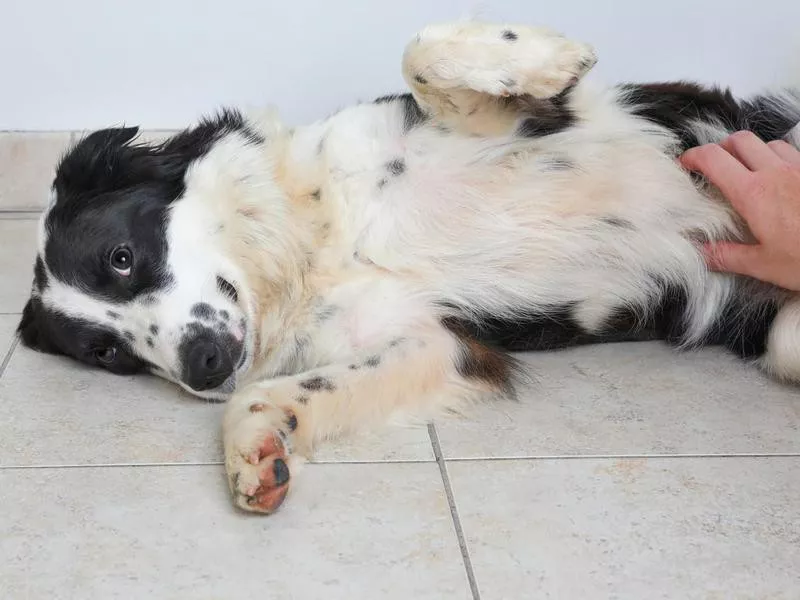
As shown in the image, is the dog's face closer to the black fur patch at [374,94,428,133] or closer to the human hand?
the black fur patch at [374,94,428,133]

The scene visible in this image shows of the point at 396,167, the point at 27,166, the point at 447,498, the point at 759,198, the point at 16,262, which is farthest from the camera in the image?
the point at 27,166

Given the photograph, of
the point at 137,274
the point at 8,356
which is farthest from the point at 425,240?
the point at 8,356

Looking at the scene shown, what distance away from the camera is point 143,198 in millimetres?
2402

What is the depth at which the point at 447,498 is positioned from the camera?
6.16ft

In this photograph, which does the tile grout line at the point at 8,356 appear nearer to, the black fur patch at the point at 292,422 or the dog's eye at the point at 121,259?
the dog's eye at the point at 121,259

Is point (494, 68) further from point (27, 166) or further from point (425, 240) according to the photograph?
point (27, 166)

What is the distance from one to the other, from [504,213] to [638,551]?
3.30 feet

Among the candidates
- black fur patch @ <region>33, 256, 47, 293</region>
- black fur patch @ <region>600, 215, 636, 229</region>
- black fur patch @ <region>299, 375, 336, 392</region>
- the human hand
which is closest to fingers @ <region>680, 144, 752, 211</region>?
the human hand

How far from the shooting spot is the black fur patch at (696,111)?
248cm

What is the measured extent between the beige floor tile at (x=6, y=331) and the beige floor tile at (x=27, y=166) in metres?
0.81

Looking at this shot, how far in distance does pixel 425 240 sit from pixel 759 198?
0.84 metres

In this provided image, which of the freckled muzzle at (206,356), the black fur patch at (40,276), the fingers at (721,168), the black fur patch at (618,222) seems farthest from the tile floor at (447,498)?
the fingers at (721,168)

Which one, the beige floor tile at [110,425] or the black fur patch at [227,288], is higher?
the black fur patch at [227,288]

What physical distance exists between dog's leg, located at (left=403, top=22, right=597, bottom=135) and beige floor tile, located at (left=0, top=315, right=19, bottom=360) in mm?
1386
